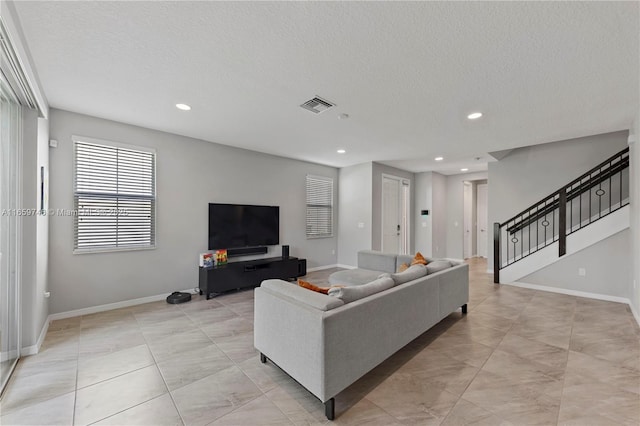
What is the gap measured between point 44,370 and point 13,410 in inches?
Result: 21.7

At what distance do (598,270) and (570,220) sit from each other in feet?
3.15

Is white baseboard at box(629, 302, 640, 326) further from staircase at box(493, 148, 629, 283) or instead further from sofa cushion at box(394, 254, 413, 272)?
sofa cushion at box(394, 254, 413, 272)

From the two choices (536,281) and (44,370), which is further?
(536,281)

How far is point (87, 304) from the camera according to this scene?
139 inches

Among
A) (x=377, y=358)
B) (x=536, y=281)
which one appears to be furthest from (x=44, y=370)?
(x=536, y=281)

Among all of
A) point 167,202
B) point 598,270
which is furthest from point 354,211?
point 598,270

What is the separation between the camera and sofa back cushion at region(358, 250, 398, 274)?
430 cm

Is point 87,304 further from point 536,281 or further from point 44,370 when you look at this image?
point 536,281

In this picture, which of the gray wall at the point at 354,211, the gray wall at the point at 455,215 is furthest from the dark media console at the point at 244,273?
the gray wall at the point at 455,215

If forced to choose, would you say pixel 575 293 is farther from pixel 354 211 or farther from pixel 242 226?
pixel 242 226

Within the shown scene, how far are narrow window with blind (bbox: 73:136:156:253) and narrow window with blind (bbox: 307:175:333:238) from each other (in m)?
3.23

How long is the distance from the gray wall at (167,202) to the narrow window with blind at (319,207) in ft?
1.16

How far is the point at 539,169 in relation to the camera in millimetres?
5254

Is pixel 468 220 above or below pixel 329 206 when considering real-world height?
below
